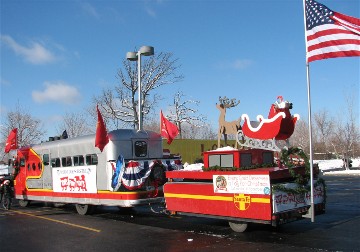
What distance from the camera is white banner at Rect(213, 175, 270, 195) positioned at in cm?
952

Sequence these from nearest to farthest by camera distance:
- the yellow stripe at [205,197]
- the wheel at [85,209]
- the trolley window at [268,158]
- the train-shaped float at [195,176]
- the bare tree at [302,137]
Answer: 1. the yellow stripe at [205,197]
2. the train-shaped float at [195,176]
3. the trolley window at [268,158]
4. the wheel at [85,209]
5. the bare tree at [302,137]

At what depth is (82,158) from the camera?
597 inches

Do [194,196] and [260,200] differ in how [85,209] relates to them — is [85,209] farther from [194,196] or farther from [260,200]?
[260,200]

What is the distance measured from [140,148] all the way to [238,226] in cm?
519

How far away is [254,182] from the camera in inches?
383

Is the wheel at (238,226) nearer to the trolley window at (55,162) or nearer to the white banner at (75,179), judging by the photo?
the white banner at (75,179)

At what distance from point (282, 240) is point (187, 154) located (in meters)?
31.8

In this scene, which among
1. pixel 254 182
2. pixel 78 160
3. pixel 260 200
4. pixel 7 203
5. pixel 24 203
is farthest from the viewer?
pixel 24 203

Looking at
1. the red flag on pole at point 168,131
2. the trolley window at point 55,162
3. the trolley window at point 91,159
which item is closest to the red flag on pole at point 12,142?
the trolley window at point 55,162

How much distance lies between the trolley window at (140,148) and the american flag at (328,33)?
6760mm

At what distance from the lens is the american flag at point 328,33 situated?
9523 millimetres

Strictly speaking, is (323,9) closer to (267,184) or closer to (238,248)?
(267,184)

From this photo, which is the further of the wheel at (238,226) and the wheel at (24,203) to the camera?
the wheel at (24,203)

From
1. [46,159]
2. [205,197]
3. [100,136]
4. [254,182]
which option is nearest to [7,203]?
[46,159]
